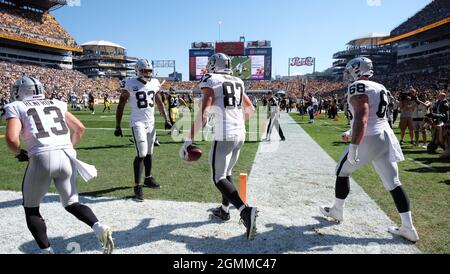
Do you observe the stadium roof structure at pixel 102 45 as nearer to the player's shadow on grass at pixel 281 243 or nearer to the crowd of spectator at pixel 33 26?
the crowd of spectator at pixel 33 26

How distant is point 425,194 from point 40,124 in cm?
573

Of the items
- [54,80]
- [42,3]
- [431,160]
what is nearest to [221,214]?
[431,160]

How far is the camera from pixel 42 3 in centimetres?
6606

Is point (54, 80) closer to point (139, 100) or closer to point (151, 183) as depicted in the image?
point (139, 100)

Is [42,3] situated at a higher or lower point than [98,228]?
higher

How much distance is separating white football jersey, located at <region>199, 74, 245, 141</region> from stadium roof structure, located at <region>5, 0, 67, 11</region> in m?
73.9

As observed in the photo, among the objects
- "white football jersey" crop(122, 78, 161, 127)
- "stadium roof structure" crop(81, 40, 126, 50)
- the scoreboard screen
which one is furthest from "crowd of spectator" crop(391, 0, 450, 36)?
"stadium roof structure" crop(81, 40, 126, 50)

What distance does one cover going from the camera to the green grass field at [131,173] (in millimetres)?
5629

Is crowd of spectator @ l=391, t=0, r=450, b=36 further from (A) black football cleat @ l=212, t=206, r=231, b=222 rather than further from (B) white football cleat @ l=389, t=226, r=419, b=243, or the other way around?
(A) black football cleat @ l=212, t=206, r=231, b=222

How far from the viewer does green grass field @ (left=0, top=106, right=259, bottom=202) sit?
18.5 feet
